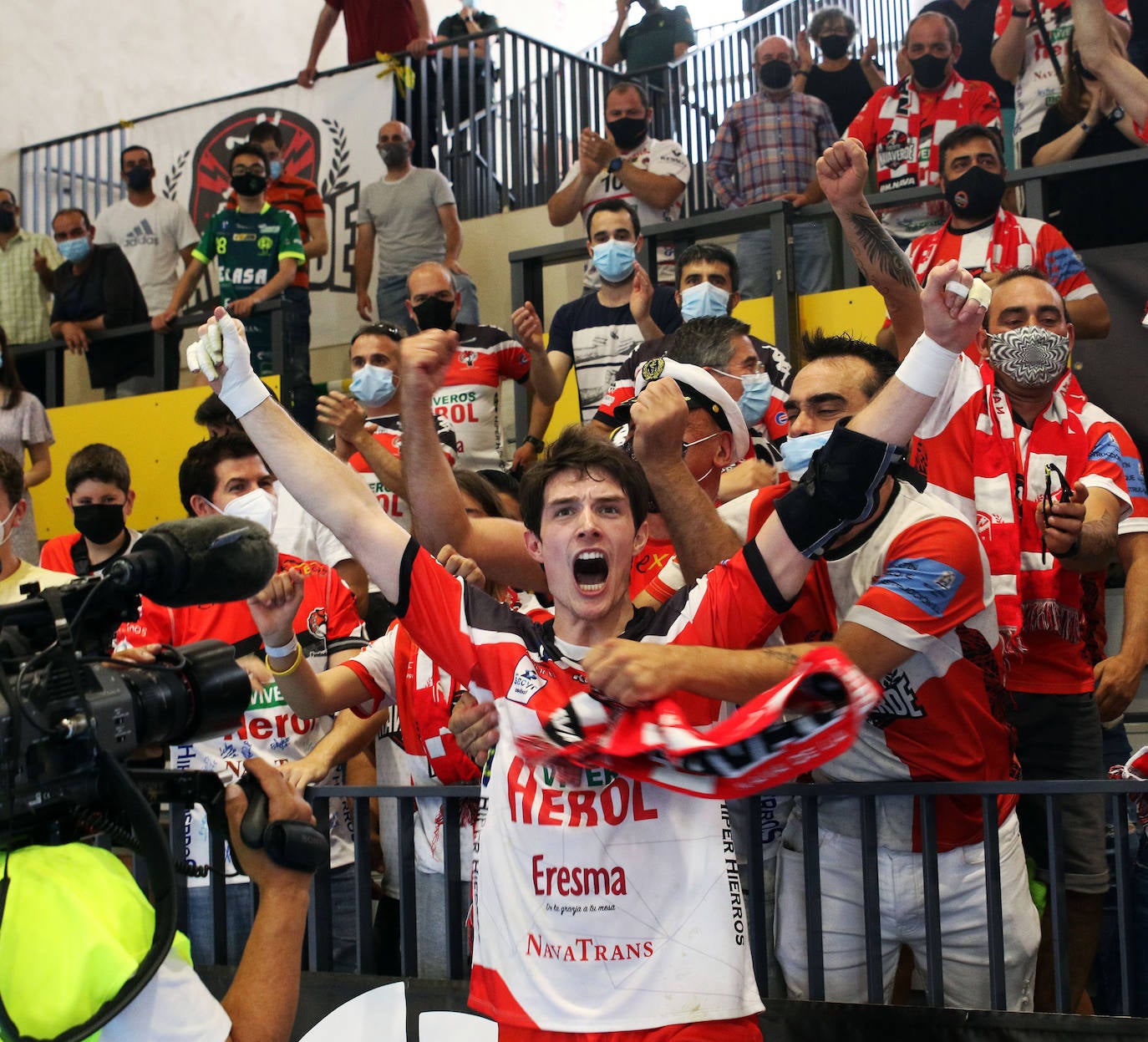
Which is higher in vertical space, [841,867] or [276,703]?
[276,703]

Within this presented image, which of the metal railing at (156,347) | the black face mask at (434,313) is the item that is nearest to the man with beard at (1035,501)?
the black face mask at (434,313)

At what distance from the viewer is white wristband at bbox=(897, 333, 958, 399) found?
253 centimetres

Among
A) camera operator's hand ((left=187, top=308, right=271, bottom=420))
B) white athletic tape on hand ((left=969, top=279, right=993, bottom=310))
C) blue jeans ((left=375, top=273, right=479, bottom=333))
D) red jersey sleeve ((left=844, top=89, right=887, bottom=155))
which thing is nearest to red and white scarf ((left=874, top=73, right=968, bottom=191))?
red jersey sleeve ((left=844, top=89, right=887, bottom=155))

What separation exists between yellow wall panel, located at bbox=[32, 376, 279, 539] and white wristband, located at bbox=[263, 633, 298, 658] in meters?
4.88

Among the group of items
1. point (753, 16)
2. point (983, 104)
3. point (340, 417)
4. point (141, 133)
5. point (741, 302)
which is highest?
point (753, 16)

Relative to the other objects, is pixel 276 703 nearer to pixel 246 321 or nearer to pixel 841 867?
pixel 841 867

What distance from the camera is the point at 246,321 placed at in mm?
7910

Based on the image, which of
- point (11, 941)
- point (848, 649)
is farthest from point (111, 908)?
point (848, 649)

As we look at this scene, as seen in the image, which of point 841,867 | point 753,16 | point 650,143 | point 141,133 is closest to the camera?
point 841,867

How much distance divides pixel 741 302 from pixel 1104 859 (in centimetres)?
369

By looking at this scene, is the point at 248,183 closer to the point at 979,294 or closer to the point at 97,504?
the point at 97,504

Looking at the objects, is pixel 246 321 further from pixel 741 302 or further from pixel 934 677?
pixel 934 677

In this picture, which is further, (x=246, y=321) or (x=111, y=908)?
(x=246, y=321)

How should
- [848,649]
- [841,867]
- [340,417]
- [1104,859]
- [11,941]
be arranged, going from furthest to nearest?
[340,417]
[1104,859]
[841,867]
[848,649]
[11,941]
